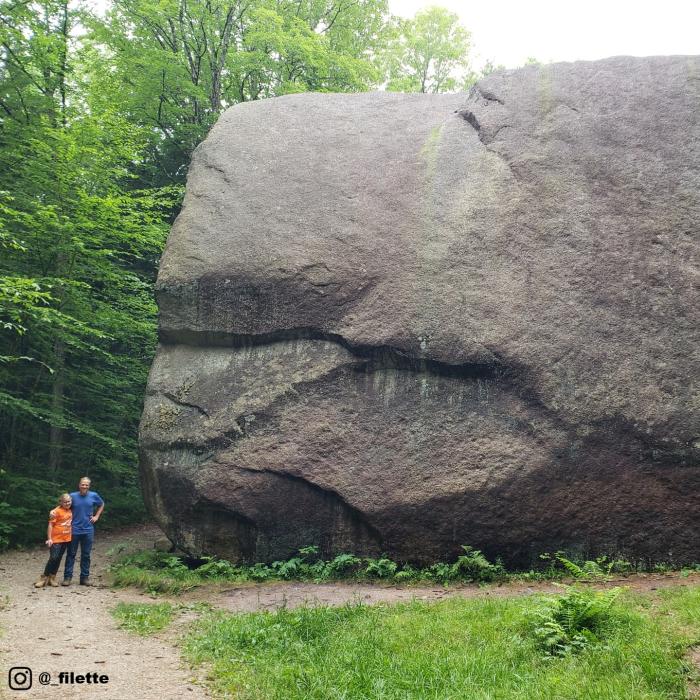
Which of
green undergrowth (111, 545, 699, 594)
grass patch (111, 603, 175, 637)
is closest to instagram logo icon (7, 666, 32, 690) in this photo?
grass patch (111, 603, 175, 637)

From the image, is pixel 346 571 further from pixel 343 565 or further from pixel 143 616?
pixel 143 616

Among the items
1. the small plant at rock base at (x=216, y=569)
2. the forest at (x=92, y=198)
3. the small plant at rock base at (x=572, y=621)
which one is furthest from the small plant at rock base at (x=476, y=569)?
the forest at (x=92, y=198)

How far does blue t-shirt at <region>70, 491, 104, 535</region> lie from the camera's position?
8891mm

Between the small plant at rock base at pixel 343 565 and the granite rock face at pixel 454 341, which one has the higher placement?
the granite rock face at pixel 454 341

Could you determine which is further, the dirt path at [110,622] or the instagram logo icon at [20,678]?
the dirt path at [110,622]

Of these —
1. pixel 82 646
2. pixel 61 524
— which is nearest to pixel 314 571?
pixel 82 646

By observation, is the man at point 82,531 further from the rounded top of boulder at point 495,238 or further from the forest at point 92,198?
the rounded top of boulder at point 495,238

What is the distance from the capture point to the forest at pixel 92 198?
11.5 metres

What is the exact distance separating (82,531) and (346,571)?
3.65 metres

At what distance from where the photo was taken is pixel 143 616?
702 centimetres

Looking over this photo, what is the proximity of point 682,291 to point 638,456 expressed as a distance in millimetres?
2251

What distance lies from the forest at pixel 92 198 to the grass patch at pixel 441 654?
519 centimetres

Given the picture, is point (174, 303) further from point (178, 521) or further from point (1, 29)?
point (1, 29)

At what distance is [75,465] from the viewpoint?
13500 mm
